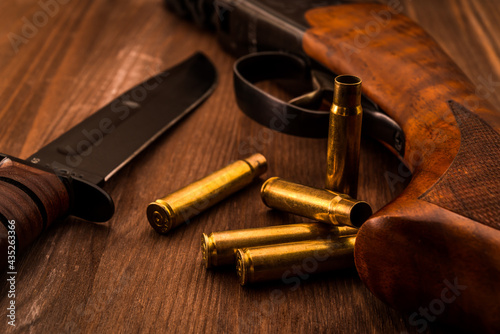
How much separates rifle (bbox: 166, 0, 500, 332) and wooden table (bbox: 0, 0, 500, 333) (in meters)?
0.12

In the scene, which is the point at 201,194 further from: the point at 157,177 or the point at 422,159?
the point at 422,159

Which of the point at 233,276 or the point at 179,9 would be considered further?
the point at 179,9

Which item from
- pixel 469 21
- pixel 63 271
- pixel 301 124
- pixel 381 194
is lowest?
pixel 469 21

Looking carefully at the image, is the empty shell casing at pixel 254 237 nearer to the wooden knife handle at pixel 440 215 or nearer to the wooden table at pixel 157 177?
the wooden table at pixel 157 177

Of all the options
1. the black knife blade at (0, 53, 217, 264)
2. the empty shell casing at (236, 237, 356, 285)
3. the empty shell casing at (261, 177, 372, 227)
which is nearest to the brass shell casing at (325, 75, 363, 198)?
the empty shell casing at (261, 177, 372, 227)

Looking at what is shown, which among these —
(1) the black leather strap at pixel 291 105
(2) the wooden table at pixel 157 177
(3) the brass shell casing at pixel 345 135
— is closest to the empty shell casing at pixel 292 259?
(2) the wooden table at pixel 157 177

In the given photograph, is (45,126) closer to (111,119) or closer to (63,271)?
(111,119)

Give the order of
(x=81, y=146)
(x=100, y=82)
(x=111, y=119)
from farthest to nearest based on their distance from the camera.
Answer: (x=100, y=82)
(x=111, y=119)
(x=81, y=146)

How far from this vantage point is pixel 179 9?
1.88m

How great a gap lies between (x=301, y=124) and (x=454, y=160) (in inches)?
15.8

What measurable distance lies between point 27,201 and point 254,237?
37 centimetres

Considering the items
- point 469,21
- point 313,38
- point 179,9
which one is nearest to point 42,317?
point 313,38

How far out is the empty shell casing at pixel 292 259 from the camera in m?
0.78

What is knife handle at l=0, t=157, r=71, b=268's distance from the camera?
0.77m
